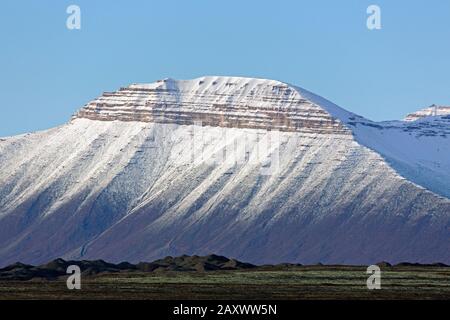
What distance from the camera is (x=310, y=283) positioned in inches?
7613

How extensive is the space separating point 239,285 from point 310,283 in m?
7.41
